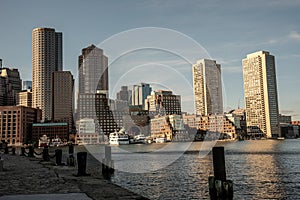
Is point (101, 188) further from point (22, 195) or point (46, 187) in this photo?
point (22, 195)

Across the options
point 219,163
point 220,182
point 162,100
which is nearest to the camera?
point 219,163

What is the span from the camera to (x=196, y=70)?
3499 inches

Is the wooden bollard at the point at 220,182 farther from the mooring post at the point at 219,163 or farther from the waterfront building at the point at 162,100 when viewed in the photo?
the waterfront building at the point at 162,100

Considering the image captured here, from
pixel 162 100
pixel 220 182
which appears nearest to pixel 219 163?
pixel 220 182

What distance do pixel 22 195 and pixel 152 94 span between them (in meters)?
91.0

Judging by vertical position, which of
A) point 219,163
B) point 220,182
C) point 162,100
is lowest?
point 220,182

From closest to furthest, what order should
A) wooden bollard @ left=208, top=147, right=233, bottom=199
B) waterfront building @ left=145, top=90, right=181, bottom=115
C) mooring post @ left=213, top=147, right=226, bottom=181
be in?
wooden bollard @ left=208, top=147, right=233, bottom=199, mooring post @ left=213, top=147, right=226, bottom=181, waterfront building @ left=145, top=90, right=181, bottom=115

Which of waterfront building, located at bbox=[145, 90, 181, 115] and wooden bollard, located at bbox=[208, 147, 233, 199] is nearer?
wooden bollard, located at bbox=[208, 147, 233, 199]

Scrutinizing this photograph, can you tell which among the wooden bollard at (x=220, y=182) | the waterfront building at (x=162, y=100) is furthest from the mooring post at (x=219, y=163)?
the waterfront building at (x=162, y=100)

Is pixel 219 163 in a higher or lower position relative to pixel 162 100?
lower

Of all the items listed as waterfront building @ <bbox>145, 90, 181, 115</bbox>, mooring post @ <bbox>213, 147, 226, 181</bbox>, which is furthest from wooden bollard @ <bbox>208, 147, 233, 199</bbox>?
waterfront building @ <bbox>145, 90, 181, 115</bbox>

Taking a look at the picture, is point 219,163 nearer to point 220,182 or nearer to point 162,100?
point 220,182

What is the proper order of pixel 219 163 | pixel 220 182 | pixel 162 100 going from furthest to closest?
pixel 162 100, pixel 220 182, pixel 219 163

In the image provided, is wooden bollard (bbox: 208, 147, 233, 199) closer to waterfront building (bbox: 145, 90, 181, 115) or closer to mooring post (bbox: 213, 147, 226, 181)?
mooring post (bbox: 213, 147, 226, 181)
